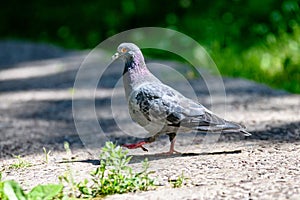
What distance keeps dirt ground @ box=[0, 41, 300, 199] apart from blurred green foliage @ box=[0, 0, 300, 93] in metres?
0.65

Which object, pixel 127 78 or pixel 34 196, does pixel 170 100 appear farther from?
pixel 34 196

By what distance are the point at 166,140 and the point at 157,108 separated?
1036 millimetres

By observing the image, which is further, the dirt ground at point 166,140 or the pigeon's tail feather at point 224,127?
the pigeon's tail feather at point 224,127

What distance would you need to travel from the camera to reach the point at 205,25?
10.0m

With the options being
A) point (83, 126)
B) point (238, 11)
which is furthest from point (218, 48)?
point (83, 126)

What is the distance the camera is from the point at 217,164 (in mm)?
3402

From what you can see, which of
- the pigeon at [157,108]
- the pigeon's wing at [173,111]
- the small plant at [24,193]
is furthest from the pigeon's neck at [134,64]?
the small plant at [24,193]

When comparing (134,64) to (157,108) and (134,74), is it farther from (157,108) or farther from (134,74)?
(157,108)

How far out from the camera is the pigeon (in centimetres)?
345

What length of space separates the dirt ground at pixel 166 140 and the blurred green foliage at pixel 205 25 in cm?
65

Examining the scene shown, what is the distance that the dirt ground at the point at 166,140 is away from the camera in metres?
3.04

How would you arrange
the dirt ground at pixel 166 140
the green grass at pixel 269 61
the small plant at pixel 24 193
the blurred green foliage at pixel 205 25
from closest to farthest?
the small plant at pixel 24 193, the dirt ground at pixel 166 140, the green grass at pixel 269 61, the blurred green foliage at pixel 205 25

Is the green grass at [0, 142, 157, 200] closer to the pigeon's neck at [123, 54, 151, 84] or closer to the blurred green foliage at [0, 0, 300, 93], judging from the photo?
the pigeon's neck at [123, 54, 151, 84]

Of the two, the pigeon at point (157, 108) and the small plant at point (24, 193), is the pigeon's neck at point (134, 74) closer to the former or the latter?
the pigeon at point (157, 108)
